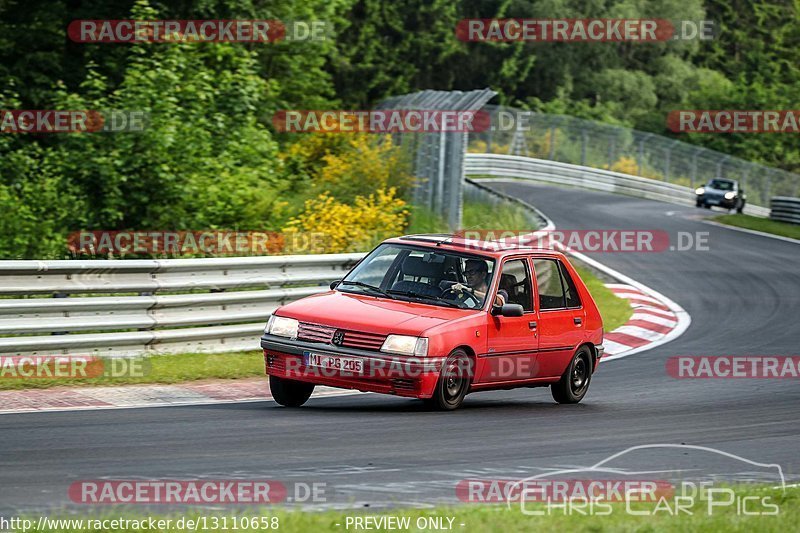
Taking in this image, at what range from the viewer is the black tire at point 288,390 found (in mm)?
10906

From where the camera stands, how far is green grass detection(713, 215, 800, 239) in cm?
3709

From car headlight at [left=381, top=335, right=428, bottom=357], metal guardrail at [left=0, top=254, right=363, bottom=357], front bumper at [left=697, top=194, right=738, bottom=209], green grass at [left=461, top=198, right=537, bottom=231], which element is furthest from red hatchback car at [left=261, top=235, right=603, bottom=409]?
front bumper at [left=697, top=194, right=738, bottom=209]

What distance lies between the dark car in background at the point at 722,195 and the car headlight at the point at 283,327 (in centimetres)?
3999

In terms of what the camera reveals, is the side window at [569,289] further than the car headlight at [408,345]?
Yes

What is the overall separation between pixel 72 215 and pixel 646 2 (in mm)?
66094

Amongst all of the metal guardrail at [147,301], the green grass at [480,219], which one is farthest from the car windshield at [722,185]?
the metal guardrail at [147,301]

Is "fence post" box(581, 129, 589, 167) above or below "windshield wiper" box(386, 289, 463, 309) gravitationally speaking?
above

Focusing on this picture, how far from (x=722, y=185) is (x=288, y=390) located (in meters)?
41.1

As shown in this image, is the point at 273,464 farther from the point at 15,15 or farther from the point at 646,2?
the point at 646,2

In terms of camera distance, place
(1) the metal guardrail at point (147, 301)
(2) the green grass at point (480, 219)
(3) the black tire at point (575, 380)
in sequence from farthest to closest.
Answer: (2) the green grass at point (480, 219) → (3) the black tire at point (575, 380) → (1) the metal guardrail at point (147, 301)

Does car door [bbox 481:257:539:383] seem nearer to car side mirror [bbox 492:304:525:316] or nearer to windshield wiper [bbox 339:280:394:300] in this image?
car side mirror [bbox 492:304:525:316]

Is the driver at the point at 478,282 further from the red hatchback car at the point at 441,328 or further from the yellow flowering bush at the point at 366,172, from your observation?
the yellow flowering bush at the point at 366,172

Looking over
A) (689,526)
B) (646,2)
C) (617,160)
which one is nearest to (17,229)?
(689,526)

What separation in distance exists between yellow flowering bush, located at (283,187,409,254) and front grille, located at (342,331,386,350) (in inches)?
349
